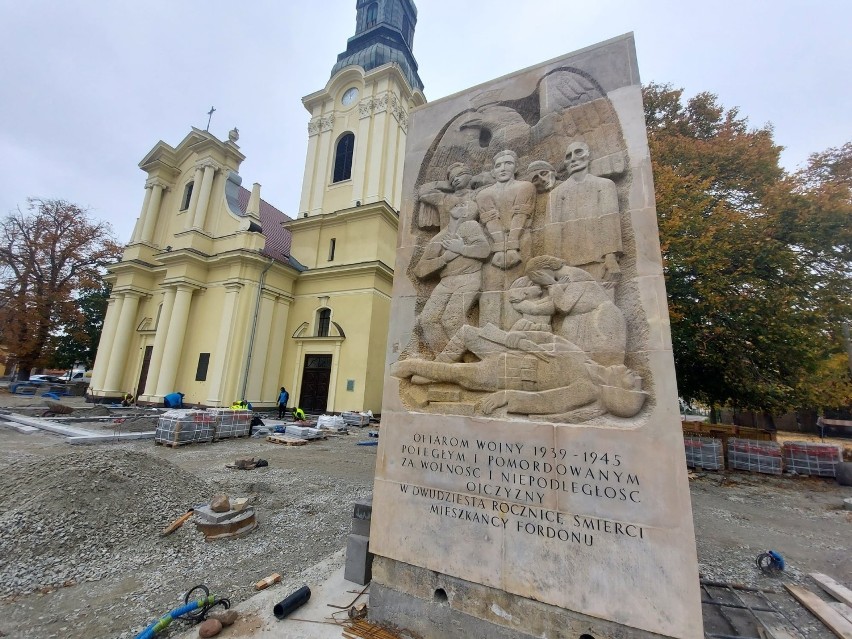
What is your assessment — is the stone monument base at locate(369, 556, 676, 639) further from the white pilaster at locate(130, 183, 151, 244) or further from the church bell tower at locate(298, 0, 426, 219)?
the white pilaster at locate(130, 183, 151, 244)

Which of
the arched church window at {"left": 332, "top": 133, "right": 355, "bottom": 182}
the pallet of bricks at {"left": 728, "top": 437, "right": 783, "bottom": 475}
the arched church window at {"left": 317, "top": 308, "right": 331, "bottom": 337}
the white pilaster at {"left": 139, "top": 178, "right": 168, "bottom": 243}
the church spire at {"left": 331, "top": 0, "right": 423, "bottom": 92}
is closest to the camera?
the pallet of bricks at {"left": 728, "top": 437, "right": 783, "bottom": 475}

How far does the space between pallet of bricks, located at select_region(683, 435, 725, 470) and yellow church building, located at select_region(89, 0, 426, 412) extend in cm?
1284

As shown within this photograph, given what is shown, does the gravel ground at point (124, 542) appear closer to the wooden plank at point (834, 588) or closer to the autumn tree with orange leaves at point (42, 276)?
the wooden plank at point (834, 588)

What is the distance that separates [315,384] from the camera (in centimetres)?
1931

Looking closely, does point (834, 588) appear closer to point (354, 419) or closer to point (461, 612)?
point (461, 612)

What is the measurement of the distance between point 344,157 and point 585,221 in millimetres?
22338

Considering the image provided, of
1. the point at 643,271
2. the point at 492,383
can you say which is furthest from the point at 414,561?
the point at 643,271

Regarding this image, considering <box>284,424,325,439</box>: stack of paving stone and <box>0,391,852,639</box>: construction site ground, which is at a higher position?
<box>284,424,325,439</box>: stack of paving stone

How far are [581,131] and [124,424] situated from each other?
51.5ft

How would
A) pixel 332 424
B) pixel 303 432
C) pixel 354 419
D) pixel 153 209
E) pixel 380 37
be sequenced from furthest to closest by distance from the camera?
1. pixel 380 37
2. pixel 153 209
3. pixel 354 419
4. pixel 332 424
5. pixel 303 432

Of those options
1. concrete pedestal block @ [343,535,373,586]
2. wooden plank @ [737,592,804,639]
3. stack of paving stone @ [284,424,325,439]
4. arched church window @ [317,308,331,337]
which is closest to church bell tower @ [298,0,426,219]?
arched church window @ [317,308,331,337]

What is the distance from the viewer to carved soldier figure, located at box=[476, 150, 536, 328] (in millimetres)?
3285

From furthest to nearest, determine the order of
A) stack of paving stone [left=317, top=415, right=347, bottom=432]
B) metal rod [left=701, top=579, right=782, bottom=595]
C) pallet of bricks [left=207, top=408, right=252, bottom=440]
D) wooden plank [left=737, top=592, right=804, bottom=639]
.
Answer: stack of paving stone [left=317, top=415, right=347, bottom=432]
pallet of bricks [left=207, top=408, right=252, bottom=440]
metal rod [left=701, top=579, right=782, bottom=595]
wooden plank [left=737, top=592, right=804, bottom=639]

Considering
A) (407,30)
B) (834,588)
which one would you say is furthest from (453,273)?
(407,30)
